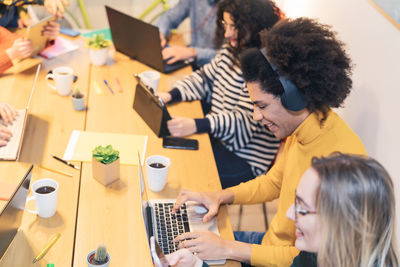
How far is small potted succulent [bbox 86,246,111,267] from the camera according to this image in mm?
1097

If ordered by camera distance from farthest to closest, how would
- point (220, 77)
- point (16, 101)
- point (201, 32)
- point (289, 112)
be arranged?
point (201, 32)
point (220, 77)
point (16, 101)
point (289, 112)

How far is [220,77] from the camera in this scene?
200 centimetres

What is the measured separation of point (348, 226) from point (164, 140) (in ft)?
3.17

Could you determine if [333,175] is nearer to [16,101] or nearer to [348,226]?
[348,226]

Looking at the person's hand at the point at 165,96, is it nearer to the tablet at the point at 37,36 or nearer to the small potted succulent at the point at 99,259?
the tablet at the point at 37,36

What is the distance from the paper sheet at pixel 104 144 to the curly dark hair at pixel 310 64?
0.60 meters

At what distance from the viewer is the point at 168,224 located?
127cm

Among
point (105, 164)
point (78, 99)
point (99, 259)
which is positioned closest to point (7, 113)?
point (78, 99)

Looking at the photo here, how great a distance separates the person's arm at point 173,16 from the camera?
104 inches

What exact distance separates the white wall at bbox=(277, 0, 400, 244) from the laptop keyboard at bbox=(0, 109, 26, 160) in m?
1.26

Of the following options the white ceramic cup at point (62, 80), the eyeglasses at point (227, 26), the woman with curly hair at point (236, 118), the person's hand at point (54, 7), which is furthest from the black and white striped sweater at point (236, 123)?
the person's hand at point (54, 7)

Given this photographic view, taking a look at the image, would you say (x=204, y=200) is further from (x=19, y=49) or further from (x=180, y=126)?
(x=19, y=49)

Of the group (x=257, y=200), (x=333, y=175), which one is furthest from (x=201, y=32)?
(x=333, y=175)

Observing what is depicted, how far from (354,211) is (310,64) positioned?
0.50m
